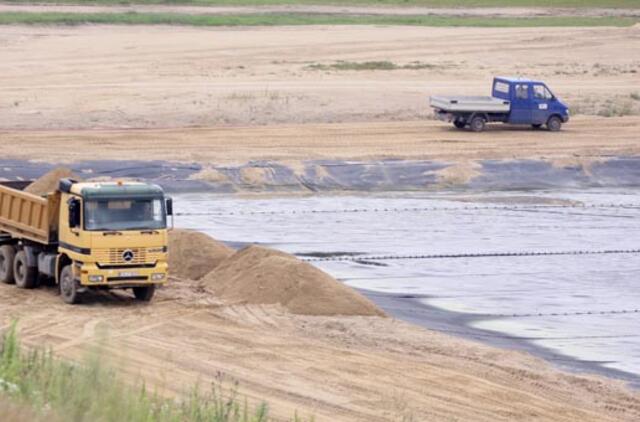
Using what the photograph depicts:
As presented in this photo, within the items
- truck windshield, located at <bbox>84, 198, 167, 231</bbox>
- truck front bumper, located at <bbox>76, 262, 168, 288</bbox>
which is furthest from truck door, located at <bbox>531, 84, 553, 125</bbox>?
truck front bumper, located at <bbox>76, 262, 168, 288</bbox>

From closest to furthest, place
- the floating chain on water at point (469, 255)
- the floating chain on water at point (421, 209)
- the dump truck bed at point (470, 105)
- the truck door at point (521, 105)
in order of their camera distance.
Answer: the floating chain on water at point (469, 255), the floating chain on water at point (421, 209), the dump truck bed at point (470, 105), the truck door at point (521, 105)

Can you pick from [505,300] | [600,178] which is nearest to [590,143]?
[600,178]

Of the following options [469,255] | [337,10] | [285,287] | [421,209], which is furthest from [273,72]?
[285,287]

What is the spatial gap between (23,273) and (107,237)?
8.53 ft

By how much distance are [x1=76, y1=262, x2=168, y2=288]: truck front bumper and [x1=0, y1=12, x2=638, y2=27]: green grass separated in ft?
173

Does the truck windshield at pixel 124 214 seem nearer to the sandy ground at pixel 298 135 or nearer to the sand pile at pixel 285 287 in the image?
the sandy ground at pixel 298 135

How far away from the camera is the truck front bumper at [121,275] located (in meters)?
23.3

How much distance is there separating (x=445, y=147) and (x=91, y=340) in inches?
1043

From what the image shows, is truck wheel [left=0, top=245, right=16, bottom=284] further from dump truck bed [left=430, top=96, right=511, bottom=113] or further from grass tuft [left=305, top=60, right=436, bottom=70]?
grass tuft [left=305, top=60, right=436, bottom=70]

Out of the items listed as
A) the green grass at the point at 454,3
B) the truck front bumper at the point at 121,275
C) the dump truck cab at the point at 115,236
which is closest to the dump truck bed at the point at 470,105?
the dump truck cab at the point at 115,236

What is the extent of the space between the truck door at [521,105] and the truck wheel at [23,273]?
26673 mm

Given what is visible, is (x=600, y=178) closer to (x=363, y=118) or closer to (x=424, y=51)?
(x=363, y=118)

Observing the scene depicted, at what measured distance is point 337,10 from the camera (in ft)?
301

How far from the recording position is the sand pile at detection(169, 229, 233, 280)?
2722cm
